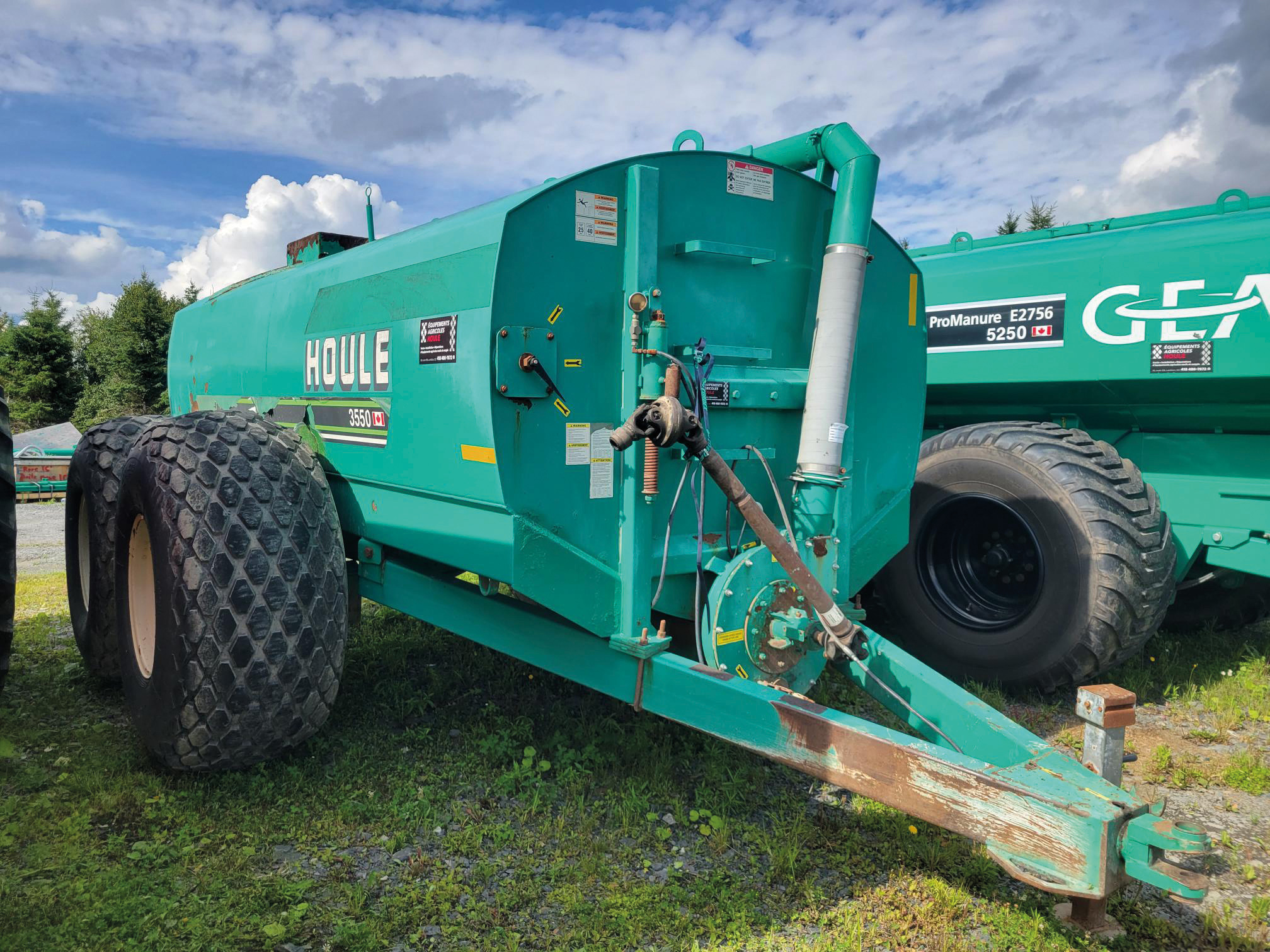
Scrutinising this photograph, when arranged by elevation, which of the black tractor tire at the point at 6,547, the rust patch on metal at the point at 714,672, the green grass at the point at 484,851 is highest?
the black tractor tire at the point at 6,547

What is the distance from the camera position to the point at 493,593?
349 cm

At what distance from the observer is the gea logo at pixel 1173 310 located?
4207mm

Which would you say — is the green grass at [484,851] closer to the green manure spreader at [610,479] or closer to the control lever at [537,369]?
the green manure spreader at [610,479]

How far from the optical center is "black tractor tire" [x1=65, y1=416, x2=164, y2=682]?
4195 millimetres

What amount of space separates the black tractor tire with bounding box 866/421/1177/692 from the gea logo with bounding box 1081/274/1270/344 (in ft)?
1.82

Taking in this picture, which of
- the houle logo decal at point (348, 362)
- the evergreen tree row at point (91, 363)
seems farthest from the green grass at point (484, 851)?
the evergreen tree row at point (91, 363)

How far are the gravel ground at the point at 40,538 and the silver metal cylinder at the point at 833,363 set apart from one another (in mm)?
6077

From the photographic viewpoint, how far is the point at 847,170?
3.36m

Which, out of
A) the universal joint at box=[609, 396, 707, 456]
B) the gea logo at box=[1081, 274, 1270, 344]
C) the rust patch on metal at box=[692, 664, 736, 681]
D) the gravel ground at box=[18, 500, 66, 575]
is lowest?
the gravel ground at box=[18, 500, 66, 575]

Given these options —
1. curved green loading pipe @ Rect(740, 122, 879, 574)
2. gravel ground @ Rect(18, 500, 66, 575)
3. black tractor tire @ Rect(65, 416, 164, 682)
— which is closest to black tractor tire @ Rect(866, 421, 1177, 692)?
curved green loading pipe @ Rect(740, 122, 879, 574)

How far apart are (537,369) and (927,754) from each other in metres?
1.59

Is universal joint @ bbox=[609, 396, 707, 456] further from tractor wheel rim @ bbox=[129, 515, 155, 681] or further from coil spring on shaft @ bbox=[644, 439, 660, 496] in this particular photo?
tractor wheel rim @ bbox=[129, 515, 155, 681]

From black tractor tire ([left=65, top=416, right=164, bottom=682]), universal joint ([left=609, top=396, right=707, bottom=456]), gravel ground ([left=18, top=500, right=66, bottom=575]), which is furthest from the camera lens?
gravel ground ([left=18, top=500, right=66, bottom=575])

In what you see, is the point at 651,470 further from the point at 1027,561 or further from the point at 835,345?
the point at 1027,561
